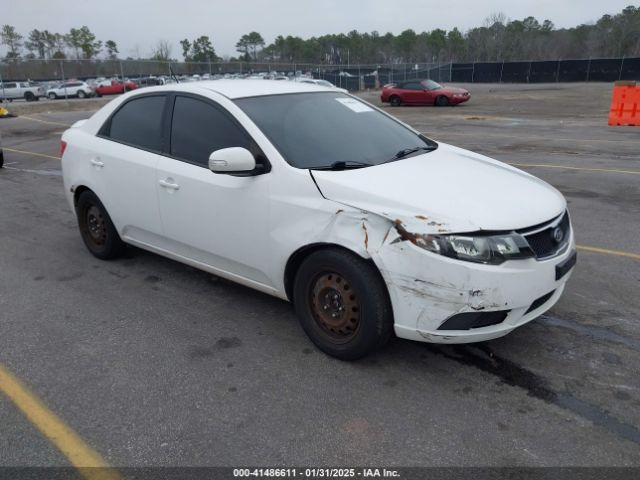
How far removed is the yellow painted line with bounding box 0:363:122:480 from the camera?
8.32ft

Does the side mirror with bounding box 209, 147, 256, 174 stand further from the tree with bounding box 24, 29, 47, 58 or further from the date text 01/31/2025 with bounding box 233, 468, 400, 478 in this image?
the tree with bounding box 24, 29, 47, 58

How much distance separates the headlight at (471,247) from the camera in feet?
9.36

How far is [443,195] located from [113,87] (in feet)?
148

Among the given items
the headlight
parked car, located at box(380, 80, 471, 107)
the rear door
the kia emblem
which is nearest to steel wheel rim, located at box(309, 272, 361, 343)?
the rear door

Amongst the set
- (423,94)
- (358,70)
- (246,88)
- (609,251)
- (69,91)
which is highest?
(246,88)

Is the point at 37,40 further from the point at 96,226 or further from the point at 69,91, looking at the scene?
the point at 96,226

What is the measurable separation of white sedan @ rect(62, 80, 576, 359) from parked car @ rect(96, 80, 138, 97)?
41131 mm

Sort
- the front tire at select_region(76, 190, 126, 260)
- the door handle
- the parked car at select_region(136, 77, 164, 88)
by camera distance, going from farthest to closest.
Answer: the parked car at select_region(136, 77, 164, 88)
the front tire at select_region(76, 190, 126, 260)
the door handle

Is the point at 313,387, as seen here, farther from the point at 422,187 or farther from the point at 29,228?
the point at 29,228

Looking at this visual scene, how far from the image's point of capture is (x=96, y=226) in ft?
17.1

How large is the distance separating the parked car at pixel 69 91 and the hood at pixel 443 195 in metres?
41.6

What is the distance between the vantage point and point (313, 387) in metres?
3.14

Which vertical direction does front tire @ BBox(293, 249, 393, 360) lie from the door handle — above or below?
below

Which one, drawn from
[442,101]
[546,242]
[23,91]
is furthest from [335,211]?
[23,91]
